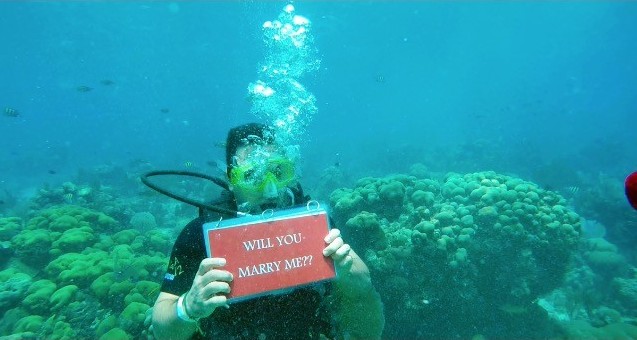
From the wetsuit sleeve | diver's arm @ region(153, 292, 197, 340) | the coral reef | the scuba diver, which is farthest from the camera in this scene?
the coral reef

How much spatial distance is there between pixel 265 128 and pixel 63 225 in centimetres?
764

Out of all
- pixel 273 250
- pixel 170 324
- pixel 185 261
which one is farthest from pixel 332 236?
pixel 185 261

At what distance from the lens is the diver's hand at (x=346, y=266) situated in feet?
6.77

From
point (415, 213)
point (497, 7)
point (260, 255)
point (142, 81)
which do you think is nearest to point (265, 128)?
point (260, 255)

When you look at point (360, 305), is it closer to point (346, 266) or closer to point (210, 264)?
point (346, 266)

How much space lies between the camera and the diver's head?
8.50ft

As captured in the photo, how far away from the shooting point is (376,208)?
7.61 m

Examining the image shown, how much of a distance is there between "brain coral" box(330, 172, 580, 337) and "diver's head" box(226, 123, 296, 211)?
3.86 meters

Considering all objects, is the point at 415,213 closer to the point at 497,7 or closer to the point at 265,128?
the point at 265,128

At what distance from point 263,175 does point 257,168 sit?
0.33 ft

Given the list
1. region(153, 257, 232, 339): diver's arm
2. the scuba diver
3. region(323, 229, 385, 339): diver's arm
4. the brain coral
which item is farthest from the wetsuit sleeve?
the brain coral

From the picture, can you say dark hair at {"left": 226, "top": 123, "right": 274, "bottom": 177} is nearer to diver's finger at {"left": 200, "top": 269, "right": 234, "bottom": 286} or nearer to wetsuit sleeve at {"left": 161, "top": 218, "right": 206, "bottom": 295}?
wetsuit sleeve at {"left": 161, "top": 218, "right": 206, "bottom": 295}

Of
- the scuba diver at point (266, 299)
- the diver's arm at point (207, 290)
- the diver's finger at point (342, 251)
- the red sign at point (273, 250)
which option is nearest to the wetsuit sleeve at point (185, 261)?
the scuba diver at point (266, 299)

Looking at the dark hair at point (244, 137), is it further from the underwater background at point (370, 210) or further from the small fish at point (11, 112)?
the small fish at point (11, 112)
